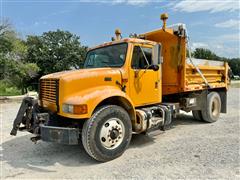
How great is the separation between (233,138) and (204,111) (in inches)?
76.2

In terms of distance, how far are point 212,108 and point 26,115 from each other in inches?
235

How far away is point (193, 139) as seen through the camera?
5520 mm

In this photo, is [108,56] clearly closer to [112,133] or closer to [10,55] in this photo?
[112,133]

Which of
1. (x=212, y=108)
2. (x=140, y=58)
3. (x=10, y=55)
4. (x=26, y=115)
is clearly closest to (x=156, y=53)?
(x=140, y=58)

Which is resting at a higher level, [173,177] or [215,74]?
[215,74]

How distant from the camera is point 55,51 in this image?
28438mm

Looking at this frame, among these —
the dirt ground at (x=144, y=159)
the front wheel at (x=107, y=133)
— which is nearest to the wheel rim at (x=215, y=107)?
the dirt ground at (x=144, y=159)

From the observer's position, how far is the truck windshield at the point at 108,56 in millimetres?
4939

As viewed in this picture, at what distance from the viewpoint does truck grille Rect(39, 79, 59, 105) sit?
4.26 meters

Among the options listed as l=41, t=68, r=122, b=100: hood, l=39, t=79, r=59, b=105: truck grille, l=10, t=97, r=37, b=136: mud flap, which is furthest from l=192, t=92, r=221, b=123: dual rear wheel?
l=10, t=97, r=37, b=136: mud flap

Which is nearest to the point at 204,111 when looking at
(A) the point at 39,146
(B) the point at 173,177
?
(B) the point at 173,177

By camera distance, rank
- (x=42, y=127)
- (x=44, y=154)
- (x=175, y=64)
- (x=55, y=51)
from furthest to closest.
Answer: (x=55, y=51) < (x=175, y=64) < (x=44, y=154) < (x=42, y=127)

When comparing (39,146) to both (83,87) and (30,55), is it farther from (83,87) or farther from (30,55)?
(30,55)

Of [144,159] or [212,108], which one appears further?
[212,108]
